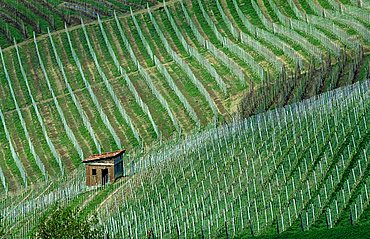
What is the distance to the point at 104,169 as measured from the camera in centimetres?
7844

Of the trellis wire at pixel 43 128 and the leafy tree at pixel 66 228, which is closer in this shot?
the leafy tree at pixel 66 228

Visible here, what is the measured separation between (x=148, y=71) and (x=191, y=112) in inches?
407

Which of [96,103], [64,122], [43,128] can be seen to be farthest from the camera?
[96,103]

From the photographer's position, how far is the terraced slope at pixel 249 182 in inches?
2366

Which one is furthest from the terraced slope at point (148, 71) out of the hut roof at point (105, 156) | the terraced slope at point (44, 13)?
the hut roof at point (105, 156)

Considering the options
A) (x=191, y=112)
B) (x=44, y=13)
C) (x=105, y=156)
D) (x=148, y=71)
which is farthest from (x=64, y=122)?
(x=44, y=13)

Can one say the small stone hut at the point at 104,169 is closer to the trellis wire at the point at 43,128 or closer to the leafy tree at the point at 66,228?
the trellis wire at the point at 43,128

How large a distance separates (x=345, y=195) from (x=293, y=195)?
335cm

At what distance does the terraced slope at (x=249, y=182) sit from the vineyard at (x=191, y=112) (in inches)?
5.0

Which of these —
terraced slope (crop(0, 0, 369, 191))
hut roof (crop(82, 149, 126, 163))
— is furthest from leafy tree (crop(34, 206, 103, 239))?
terraced slope (crop(0, 0, 369, 191))

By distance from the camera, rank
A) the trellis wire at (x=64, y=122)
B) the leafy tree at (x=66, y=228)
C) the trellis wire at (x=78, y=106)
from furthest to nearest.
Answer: the trellis wire at (x=78, y=106)
the trellis wire at (x=64, y=122)
the leafy tree at (x=66, y=228)

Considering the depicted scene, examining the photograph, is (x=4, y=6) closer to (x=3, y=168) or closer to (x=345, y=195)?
(x=3, y=168)

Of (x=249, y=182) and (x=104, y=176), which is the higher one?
→ (x=249, y=182)

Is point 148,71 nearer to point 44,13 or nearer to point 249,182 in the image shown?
point 44,13
